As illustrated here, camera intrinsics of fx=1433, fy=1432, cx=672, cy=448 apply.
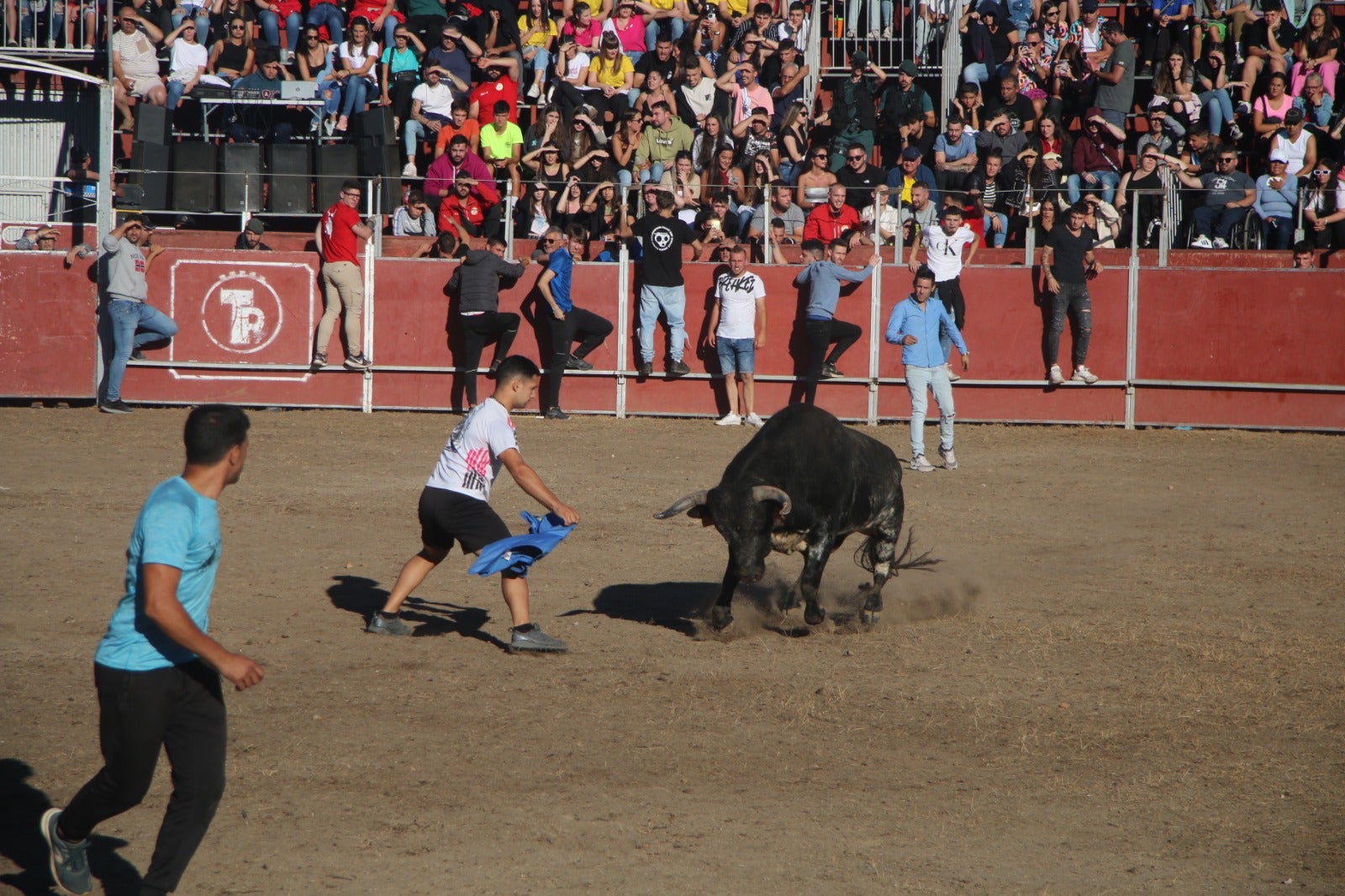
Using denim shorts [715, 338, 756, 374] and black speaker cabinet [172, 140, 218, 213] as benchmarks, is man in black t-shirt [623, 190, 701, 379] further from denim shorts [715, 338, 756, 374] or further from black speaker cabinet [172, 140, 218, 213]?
black speaker cabinet [172, 140, 218, 213]

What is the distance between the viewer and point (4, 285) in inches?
688

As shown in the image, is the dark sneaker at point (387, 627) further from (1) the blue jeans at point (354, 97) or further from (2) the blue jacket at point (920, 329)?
(1) the blue jeans at point (354, 97)

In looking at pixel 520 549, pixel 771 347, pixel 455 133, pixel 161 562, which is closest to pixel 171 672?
pixel 161 562

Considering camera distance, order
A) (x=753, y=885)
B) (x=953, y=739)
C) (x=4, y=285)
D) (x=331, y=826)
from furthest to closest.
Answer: (x=4, y=285), (x=953, y=739), (x=331, y=826), (x=753, y=885)

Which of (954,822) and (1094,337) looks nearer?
(954,822)

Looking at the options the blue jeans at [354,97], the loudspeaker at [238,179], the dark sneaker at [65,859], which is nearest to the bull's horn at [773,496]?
the dark sneaker at [65,859]

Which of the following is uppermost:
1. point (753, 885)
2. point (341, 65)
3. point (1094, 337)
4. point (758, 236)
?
point (341, 65)

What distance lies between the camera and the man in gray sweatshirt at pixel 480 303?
17.6 meters

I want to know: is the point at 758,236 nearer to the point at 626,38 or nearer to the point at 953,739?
the point at 626,38

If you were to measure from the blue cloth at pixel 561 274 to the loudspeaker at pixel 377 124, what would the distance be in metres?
3.87

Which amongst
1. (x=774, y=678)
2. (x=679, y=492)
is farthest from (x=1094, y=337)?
(x=774, y=678)

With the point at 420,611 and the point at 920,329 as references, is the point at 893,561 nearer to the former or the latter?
the point at 420,611

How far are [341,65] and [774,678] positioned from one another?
1676cm

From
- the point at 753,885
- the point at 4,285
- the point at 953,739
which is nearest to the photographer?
the point at 753,885
